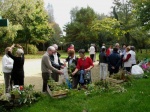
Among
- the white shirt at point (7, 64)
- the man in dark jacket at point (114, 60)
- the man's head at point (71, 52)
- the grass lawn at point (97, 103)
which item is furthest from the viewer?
the man in dark jacket at point (114, 60)

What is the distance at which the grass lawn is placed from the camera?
582 cm

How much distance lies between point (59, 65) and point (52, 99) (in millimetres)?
2679

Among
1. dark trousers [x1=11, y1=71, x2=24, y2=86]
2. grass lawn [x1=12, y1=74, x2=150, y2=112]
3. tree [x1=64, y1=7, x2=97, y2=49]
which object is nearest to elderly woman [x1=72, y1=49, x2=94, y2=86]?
grass lawn [x1=12, y1=74, x2=150, y2=112]

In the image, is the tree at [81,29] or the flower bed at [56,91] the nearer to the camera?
the flower bed at [56,91]

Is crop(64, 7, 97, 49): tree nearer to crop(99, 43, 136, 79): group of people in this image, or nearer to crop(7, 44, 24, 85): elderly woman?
crop(99, 43, 136, 79): group of people

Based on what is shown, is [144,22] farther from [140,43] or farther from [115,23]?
[140,43]

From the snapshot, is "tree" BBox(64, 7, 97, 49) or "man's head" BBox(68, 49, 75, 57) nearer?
"man's head" BBox(68, 49, 75, 57)

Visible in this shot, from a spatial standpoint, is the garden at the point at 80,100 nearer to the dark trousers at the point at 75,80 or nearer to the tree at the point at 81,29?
the dark trousers at the point at 75,80

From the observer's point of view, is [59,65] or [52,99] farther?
[59,65]

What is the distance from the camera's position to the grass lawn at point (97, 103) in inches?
229

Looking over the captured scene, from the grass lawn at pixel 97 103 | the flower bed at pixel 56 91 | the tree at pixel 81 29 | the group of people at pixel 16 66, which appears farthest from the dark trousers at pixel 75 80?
the tree at pixel 81 29

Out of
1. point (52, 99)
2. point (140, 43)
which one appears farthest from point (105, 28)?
point (140, 43)

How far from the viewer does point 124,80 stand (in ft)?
27.0

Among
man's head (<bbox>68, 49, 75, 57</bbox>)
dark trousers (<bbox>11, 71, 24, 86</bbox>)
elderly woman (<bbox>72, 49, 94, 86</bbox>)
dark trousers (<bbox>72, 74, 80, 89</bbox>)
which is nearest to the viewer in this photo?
dark trousers (<bbox>11, 71, 24, 86</bbox>)
